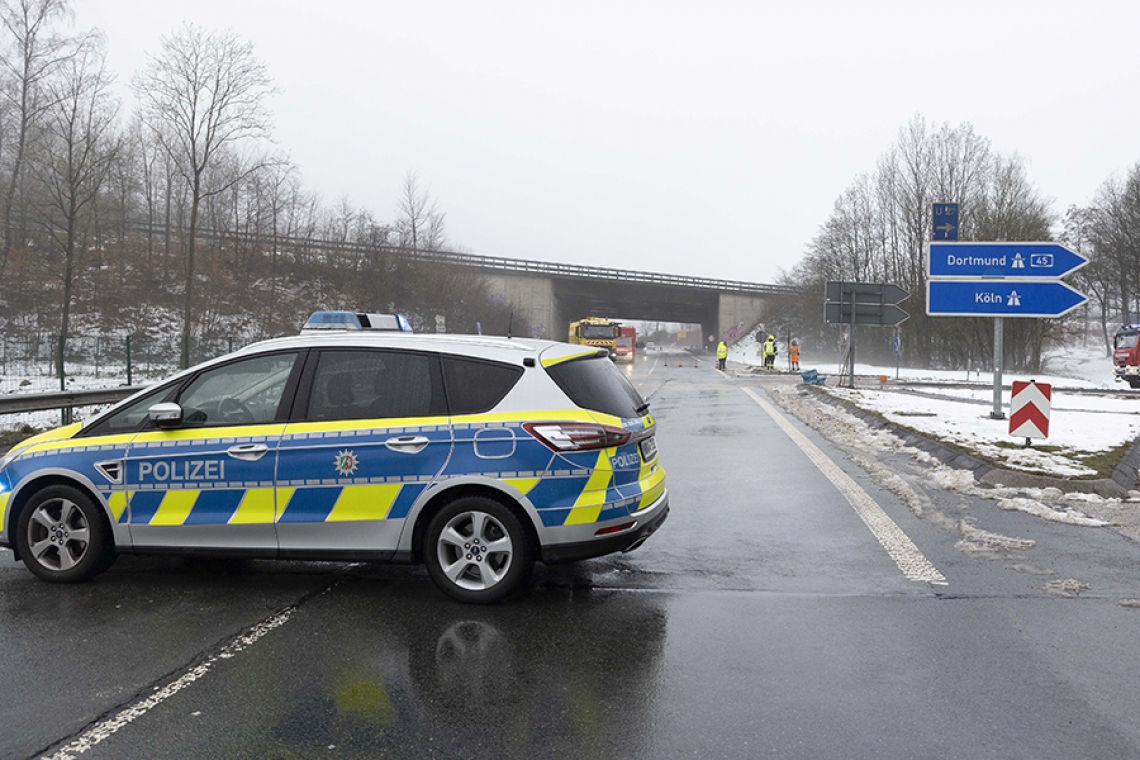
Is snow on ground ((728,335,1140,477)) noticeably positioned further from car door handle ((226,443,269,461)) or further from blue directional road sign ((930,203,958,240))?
car door handle ((226,443,269,461))

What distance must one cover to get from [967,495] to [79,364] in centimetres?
2341

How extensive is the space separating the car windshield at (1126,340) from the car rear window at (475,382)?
38.7 m

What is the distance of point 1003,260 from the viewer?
14320mm

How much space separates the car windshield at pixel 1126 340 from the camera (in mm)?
36312

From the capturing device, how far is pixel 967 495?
28.0 feet

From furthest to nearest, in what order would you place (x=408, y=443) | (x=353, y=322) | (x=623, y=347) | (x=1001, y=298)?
(x=623, y=347) < (x=353, y=322) < (x=1001, y=298) < (x=408, y=443)

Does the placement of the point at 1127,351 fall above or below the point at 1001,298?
below

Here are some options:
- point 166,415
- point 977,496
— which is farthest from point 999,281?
point 166,415

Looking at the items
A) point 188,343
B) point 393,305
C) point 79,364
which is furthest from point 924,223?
point 79,364

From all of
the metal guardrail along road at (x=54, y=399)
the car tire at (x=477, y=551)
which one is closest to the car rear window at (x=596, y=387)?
the car tire at (x=477, y=551)

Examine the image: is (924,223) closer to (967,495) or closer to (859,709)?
(967,495)

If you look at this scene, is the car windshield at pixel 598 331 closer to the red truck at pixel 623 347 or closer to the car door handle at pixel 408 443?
the red truck at pixel 623 347

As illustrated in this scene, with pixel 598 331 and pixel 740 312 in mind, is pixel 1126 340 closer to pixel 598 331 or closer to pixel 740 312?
pixel 598 331

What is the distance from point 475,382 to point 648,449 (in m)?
1.21
